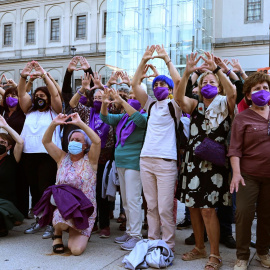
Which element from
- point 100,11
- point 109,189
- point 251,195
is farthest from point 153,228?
point 100,11

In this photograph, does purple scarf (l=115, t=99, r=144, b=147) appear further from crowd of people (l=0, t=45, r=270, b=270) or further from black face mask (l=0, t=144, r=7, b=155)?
black face mask (l=0, t=144, r=7, b=155)

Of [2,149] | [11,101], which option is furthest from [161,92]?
[11,101]

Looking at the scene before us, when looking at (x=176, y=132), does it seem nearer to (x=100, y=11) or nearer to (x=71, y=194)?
(x=71, y=194)

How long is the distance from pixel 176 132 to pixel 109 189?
4.22 feet

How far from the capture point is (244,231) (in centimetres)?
377

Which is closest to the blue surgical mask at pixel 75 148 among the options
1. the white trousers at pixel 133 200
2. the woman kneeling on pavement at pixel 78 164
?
the woman kneeling on pavement at pixel 78 164

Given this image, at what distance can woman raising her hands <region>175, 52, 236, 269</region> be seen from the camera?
395 cm

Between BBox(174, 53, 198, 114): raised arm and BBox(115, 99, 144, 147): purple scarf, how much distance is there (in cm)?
83

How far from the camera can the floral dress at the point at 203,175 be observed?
3.95m

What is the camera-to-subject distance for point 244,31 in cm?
2675

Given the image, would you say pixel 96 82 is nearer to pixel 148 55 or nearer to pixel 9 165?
pixel 148 55

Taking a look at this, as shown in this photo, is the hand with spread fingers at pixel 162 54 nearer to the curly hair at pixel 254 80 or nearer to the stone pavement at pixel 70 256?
the curly hair at pixel 254 80

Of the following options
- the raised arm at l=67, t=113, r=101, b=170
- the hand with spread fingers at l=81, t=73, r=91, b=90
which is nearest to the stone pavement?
the raised arm at l=67, t=113, r=101, b=170

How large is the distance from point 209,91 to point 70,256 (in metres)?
2.38
